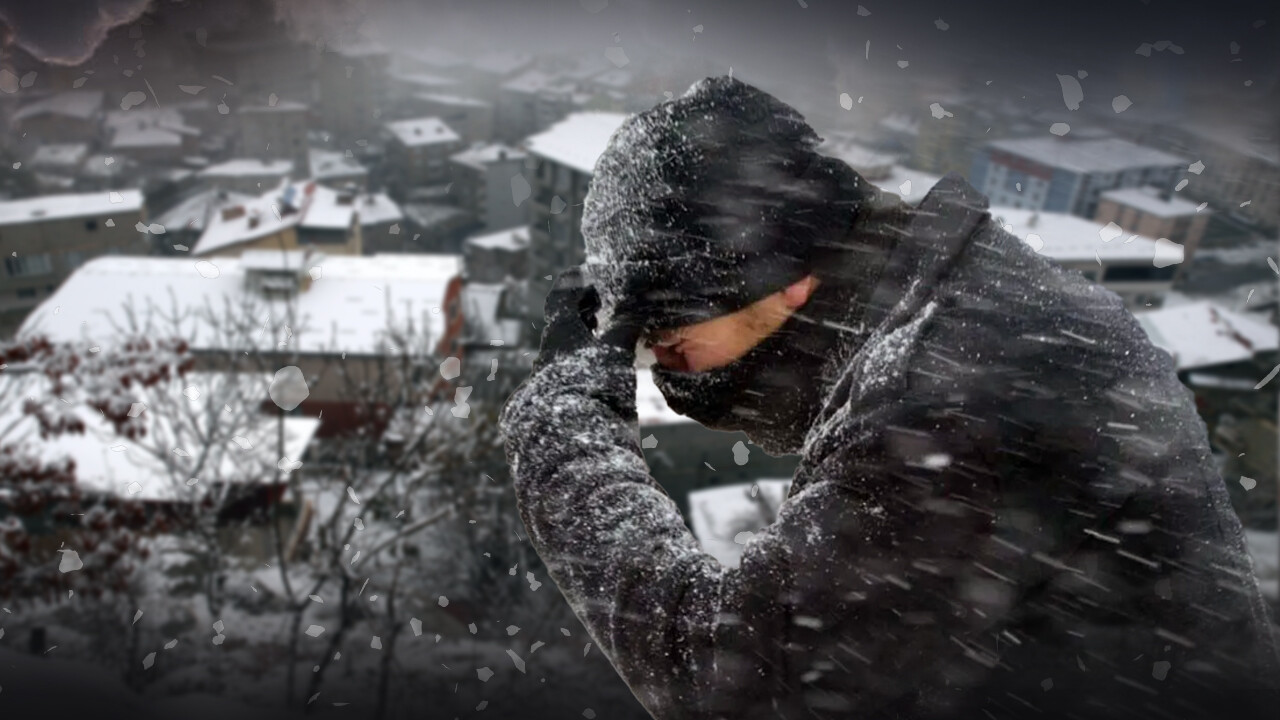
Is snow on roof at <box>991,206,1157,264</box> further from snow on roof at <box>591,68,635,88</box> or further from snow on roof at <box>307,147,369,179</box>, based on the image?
snow on roof at <box>307,147,369,179</box>

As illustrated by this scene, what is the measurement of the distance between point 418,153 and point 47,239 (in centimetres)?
1255

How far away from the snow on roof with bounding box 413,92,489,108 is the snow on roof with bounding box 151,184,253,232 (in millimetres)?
8445

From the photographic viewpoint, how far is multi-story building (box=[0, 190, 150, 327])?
36.3ft

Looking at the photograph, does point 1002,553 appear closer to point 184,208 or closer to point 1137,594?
point 1137,594

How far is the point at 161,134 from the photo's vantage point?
1630 cm

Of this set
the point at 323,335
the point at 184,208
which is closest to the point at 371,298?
the point at 323,335

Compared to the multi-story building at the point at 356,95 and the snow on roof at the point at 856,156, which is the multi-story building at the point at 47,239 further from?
the snow on roof at the point at 856,156

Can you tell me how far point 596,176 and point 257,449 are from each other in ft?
29.4

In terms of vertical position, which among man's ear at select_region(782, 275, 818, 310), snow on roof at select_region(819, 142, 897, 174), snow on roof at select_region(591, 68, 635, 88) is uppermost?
snow on roof at select_region(591, 68, 635, 88)

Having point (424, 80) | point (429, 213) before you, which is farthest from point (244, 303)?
point (424, 80)

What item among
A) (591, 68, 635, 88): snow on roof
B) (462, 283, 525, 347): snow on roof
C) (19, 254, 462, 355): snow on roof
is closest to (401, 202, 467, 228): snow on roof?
(462, 283, 525, 347): snow on roof

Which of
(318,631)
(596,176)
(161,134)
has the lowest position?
(318,631)

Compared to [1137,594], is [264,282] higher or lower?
lower

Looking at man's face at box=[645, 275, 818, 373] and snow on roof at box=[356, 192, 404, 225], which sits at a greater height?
man's face at box=[645, 275, 818, 373]
